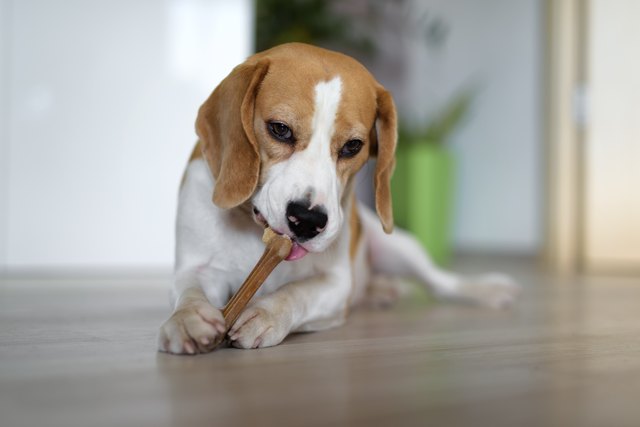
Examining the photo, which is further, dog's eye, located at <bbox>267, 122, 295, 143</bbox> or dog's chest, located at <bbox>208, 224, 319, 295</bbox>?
dog's chest, located at <bbox>208, 224, 319, 295</bbox>

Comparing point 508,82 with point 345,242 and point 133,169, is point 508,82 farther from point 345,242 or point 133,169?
point 345,242

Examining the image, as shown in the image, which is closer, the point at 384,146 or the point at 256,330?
the point at 256,330

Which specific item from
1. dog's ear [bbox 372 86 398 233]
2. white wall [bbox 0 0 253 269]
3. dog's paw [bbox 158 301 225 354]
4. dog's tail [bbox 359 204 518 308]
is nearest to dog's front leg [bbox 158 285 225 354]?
dog's paw [bbox 158 301 225 354]

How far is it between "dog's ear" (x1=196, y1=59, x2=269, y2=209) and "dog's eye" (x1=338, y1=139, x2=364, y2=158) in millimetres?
210

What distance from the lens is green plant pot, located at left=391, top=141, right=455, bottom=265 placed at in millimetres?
5367

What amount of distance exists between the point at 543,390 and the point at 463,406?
18 centimetres

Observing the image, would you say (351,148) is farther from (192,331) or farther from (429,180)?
(429,180)

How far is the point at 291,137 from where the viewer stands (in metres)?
1.57

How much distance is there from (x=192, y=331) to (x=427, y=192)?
13.9ft

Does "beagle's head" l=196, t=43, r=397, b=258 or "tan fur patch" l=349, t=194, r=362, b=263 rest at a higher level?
"beagle's head" l=196, t=43, r=397, b=258

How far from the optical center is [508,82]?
5.70 m

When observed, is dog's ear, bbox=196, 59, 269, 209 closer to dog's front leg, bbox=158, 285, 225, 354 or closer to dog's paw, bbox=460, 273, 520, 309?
dog's front leg, bbox=158, 285, 225, 354

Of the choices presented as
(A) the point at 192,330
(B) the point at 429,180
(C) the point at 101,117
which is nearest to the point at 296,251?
(A) the point at 192,330

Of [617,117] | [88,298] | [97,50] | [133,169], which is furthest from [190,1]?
[617,117]
